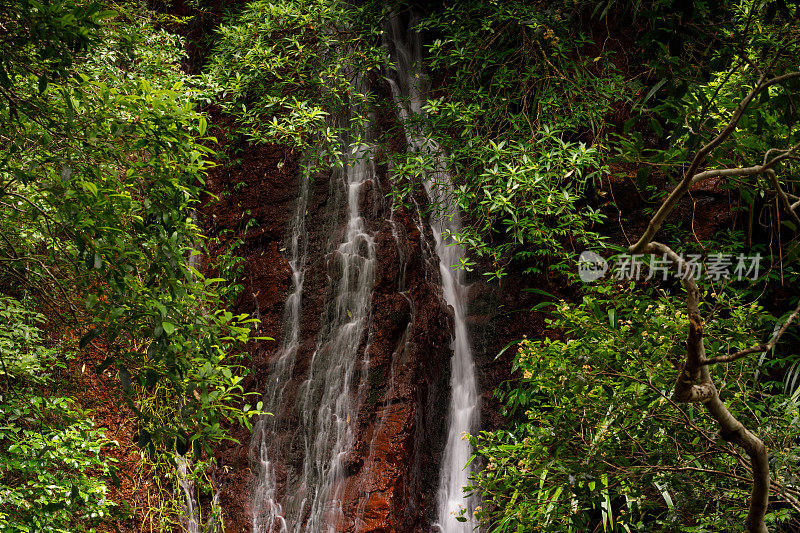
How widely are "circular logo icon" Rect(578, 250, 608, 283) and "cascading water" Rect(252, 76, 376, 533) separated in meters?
2.14

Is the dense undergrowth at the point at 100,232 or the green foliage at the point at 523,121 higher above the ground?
the green foliage at the point at 523,121

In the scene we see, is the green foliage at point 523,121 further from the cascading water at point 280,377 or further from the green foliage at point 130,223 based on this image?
the green foliage at point 130,223

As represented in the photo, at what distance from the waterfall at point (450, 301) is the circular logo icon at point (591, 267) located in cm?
110

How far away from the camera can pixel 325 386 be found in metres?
5.82

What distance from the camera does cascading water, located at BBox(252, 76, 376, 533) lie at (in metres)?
5.35

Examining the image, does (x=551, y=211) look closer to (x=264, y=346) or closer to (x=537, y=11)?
(x=537, y=11)

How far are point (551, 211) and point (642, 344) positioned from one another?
1919mm

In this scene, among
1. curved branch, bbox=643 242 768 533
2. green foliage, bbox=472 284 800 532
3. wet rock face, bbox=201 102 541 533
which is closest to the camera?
curved branch, bbox=643 242 768 533

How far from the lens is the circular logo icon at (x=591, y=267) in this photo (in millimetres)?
4742

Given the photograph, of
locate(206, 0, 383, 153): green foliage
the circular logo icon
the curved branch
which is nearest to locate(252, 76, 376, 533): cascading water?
locate(206, 0, 383, 153): green foliage

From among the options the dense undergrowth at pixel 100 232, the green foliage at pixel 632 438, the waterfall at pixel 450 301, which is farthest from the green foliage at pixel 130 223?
the waterfall at pixel 450 301

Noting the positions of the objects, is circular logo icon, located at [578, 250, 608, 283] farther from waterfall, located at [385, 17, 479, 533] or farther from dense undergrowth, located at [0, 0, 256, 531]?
dense undergrowth, located at [0, 0, 256, 531]

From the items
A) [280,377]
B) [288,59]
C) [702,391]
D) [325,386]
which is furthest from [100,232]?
[288,59]

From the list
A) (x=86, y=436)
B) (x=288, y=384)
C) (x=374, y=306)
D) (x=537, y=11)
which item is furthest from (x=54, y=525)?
(x=537, y=11)
